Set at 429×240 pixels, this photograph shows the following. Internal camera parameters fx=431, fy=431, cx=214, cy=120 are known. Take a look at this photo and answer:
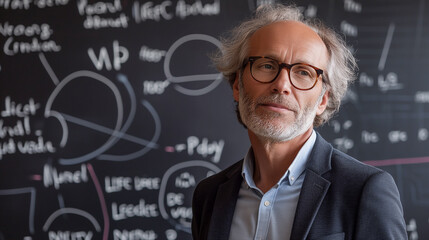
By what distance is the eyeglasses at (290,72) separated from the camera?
3.77 ft

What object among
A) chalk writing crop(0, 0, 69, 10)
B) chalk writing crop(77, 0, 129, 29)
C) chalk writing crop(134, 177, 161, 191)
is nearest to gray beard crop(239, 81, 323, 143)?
chalk writing crop(134, 177, 161, 191)

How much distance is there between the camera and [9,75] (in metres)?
2.34

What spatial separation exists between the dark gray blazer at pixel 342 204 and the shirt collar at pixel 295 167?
0.08 feet

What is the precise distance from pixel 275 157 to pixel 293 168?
8 cm

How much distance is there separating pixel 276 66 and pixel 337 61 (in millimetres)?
239

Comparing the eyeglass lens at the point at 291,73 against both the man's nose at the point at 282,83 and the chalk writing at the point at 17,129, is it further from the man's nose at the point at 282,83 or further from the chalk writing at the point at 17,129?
the chalk writing at the point at 17,129

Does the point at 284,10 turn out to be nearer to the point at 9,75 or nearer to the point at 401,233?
the point at 401,233

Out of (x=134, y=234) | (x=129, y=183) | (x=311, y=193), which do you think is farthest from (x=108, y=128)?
(x=311, y=193)

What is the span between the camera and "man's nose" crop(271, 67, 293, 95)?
1.12m

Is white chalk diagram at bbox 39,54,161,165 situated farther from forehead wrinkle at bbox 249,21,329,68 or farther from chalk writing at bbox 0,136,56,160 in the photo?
forehead wrinkle at bbox 249,21,329,68

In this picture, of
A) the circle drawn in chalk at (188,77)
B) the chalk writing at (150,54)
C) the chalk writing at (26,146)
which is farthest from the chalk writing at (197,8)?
the chalk writing at (26,146)

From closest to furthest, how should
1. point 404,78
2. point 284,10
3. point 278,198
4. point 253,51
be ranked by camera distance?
point 278,198, point 253,51, point 284,10, point 404,78

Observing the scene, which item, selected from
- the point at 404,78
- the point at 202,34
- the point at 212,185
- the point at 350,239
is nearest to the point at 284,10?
the point at 212,185

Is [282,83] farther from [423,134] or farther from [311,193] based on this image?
[423,134]
